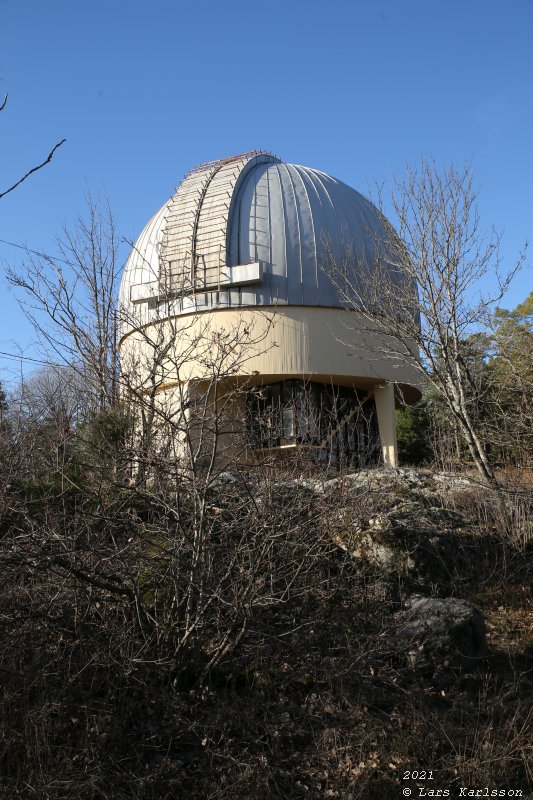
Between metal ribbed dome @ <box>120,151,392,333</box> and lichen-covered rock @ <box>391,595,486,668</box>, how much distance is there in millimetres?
10491

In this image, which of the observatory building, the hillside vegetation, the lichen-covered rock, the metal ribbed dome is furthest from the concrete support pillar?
the hillside vegetation

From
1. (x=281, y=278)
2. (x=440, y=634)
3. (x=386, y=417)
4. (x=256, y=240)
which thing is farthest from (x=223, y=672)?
(x=386, y=417)

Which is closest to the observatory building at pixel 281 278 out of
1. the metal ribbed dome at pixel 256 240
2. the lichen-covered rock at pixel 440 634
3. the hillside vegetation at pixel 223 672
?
the metal ribbed dome at pixel 256 240

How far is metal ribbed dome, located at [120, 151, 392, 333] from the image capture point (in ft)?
59.1

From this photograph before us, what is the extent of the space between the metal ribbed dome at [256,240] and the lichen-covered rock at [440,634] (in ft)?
34.4

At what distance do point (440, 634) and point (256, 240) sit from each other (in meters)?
12.5

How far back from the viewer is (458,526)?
439 inches

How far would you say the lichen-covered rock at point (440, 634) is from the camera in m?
7.77

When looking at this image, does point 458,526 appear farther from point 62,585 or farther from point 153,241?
point 153,241

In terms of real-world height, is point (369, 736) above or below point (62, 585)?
below

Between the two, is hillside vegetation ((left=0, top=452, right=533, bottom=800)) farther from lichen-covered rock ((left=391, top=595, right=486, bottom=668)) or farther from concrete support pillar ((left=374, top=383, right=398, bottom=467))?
concrete support pillar ((left=374, top=383, right=398, bottom=467))

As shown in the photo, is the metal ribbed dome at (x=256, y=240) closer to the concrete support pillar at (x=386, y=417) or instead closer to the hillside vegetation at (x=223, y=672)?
the concrete support pillar at (x=386, y=417)

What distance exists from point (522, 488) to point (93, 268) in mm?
13423

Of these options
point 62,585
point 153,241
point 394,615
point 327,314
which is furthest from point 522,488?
point 153,241
